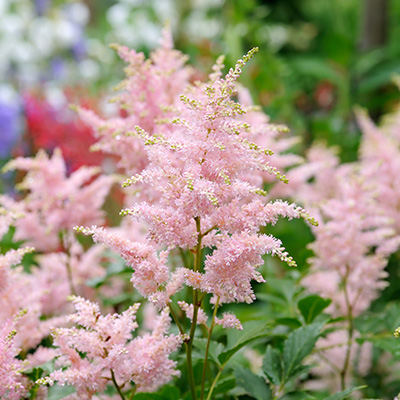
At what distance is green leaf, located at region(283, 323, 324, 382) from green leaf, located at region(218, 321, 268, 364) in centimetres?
5

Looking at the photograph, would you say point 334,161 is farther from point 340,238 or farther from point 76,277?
point 76,277

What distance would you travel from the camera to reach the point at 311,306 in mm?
1024

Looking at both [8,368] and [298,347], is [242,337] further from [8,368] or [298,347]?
[8,368]

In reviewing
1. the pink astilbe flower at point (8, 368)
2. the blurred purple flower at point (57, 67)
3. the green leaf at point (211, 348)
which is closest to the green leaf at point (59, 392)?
the pink astilbe flower at point (8, 368)

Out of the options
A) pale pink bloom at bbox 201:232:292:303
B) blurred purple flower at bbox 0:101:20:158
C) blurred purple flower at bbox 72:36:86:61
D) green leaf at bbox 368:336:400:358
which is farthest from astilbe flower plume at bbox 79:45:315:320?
blurred purple flower at bbox 72:36:86:61

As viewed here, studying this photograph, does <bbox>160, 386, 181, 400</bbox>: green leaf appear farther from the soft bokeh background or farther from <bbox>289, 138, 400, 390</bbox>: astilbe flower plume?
the soft bokeh background

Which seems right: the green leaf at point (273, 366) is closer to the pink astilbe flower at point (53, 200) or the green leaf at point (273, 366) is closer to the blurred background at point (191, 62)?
the pink astilbe flower at point (53, 200)

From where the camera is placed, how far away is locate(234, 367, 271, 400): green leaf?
886mm

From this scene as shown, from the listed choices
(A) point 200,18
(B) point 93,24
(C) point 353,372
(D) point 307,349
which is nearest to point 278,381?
(D) point 307,349

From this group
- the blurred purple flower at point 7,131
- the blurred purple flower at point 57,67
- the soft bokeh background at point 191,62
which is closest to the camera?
the soft bokeh background at point 191,62

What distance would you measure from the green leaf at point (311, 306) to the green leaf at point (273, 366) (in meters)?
0.10

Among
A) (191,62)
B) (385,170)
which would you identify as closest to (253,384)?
(385,170)

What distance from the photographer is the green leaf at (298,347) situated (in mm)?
904

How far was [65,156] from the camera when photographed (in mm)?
2260
